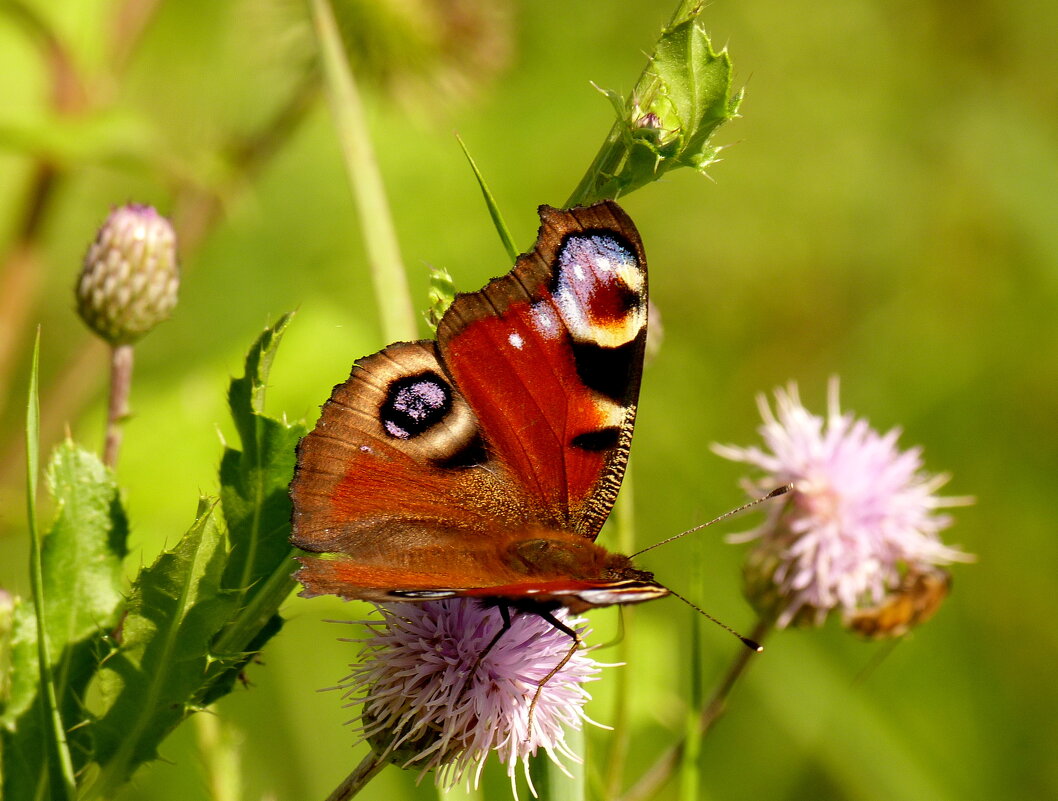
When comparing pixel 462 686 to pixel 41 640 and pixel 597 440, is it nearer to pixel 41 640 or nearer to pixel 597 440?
pixel 597 440

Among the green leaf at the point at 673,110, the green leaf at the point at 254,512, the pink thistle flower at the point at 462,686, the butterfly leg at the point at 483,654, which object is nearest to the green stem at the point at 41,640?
the green leaf at the point at 254,512

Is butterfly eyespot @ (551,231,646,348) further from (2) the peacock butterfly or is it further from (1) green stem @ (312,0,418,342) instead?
(1) green stem @ (312,0,418,342)

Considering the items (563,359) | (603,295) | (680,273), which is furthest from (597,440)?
(680,273)

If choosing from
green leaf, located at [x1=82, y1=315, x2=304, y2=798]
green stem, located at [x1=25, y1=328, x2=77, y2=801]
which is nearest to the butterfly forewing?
green leaf, located at [x1=82, y1=315, x2=304, y2=798]

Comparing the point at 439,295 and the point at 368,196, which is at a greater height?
the point at 368,196

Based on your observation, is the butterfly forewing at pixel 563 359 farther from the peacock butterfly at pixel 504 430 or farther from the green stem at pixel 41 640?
the green stem at pixel 41 640
